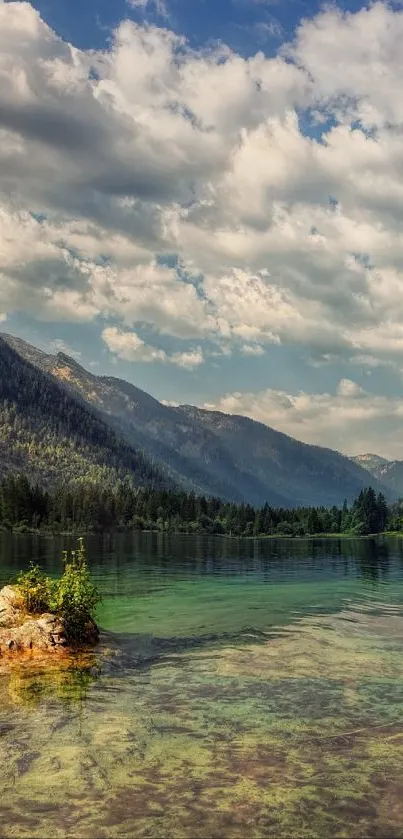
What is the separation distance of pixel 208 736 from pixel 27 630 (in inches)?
618

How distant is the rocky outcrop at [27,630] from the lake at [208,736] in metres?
1.67

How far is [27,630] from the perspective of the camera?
104ft

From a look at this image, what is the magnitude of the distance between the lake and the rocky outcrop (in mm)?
1668

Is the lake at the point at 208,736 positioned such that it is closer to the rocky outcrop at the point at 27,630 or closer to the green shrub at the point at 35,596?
the rocky outcrop at the point at 27,630

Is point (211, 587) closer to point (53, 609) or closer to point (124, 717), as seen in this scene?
point (53, 609)

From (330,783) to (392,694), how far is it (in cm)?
1067

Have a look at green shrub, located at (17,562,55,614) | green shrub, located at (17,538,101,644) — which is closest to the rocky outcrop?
green shrub, located at (17,562,55,614)

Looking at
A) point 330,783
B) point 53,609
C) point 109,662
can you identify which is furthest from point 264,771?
point 53,609

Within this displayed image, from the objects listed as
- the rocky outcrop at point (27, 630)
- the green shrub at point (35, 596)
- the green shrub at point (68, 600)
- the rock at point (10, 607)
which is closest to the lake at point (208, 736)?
the rocky outcrop at point (27, 630)

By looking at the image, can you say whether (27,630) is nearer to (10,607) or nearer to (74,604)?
(10,607)

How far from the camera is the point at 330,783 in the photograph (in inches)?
617

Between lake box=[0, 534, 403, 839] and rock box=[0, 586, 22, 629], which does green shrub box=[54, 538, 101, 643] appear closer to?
lake box=[0, 534, 403, 839]

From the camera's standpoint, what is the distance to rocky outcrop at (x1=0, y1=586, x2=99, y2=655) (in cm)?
3086

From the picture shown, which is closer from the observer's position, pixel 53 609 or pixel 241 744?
pixel 241 744
